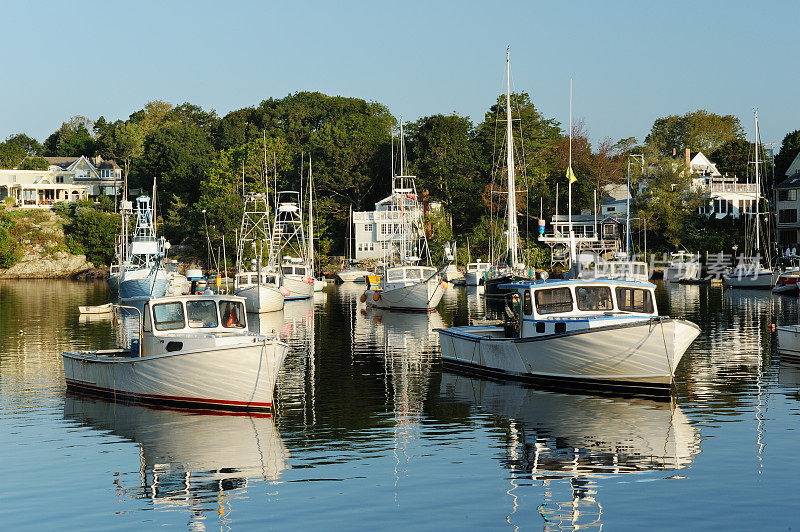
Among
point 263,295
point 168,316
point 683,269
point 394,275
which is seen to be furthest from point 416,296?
point 683,269

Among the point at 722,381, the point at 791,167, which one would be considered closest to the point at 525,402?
the point at 722,381

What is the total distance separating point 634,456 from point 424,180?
10146cm

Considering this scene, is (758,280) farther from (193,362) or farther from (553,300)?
(193,362)

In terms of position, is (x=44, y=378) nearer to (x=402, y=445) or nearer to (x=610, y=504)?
(x=402, y=445)

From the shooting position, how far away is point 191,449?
22.2 meters

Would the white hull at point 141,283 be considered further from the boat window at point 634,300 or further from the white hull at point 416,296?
the boat window at point 634,300

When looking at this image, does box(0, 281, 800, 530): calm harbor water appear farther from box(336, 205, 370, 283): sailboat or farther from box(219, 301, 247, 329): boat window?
box(336, 205, 370, 283): sailboat

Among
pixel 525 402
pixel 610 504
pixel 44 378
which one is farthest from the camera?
pixel 44 378

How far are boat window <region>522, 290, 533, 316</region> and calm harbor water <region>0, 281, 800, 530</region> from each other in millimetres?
2828

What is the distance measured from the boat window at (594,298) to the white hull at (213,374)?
10610mm

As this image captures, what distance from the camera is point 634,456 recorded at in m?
20.7

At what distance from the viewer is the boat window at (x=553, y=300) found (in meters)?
30.3

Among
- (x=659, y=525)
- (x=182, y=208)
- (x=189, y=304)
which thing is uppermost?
(x=182, y=208)

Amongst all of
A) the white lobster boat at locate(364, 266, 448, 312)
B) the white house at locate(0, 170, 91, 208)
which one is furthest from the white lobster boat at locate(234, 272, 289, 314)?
the white house at locate(0, 170, 91, 208)
